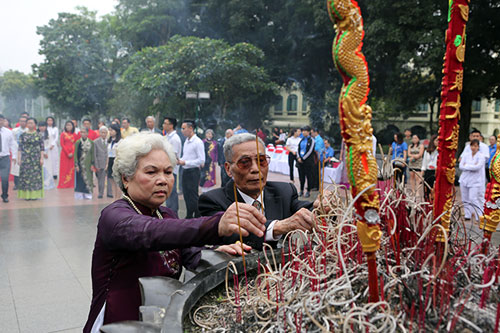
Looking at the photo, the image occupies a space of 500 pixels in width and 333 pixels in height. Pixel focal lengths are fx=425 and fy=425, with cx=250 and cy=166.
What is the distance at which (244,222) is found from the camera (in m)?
1.18

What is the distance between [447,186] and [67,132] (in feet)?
33.4

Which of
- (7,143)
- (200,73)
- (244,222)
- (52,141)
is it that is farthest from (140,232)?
(200,73)

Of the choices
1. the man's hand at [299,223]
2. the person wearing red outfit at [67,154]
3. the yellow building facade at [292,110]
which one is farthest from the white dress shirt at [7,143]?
the yellow building facade at [292,110]

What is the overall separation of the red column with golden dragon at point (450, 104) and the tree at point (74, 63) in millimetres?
32873

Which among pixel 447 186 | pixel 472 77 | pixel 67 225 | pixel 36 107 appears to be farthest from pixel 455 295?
pixel 36 107

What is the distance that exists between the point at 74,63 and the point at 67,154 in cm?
2396

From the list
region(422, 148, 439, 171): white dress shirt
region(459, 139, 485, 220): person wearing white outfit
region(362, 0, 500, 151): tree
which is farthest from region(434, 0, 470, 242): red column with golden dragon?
region(362, 0, 500, 151): tree

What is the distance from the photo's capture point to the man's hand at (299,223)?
1.61m

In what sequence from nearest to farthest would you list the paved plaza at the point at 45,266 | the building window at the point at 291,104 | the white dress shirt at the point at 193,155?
Result: 1. the paved plaza at the point at 45,266
2. the white dress shirt at the point at 193,155
3. the building window at the point at 291,104

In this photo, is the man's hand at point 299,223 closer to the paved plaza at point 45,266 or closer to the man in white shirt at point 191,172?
the paved plaza at point 45,266

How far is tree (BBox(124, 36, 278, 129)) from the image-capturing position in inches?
853

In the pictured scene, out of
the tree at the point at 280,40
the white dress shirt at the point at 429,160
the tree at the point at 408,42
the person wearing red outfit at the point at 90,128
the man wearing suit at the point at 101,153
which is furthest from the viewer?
the tree at the point at 280,40

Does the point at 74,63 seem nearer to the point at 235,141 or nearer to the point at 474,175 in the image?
the point at 474,175

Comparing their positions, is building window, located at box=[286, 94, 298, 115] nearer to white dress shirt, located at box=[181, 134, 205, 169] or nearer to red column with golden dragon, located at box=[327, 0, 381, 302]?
white dress shirt, located at box=[181, 134, 205, 169]
